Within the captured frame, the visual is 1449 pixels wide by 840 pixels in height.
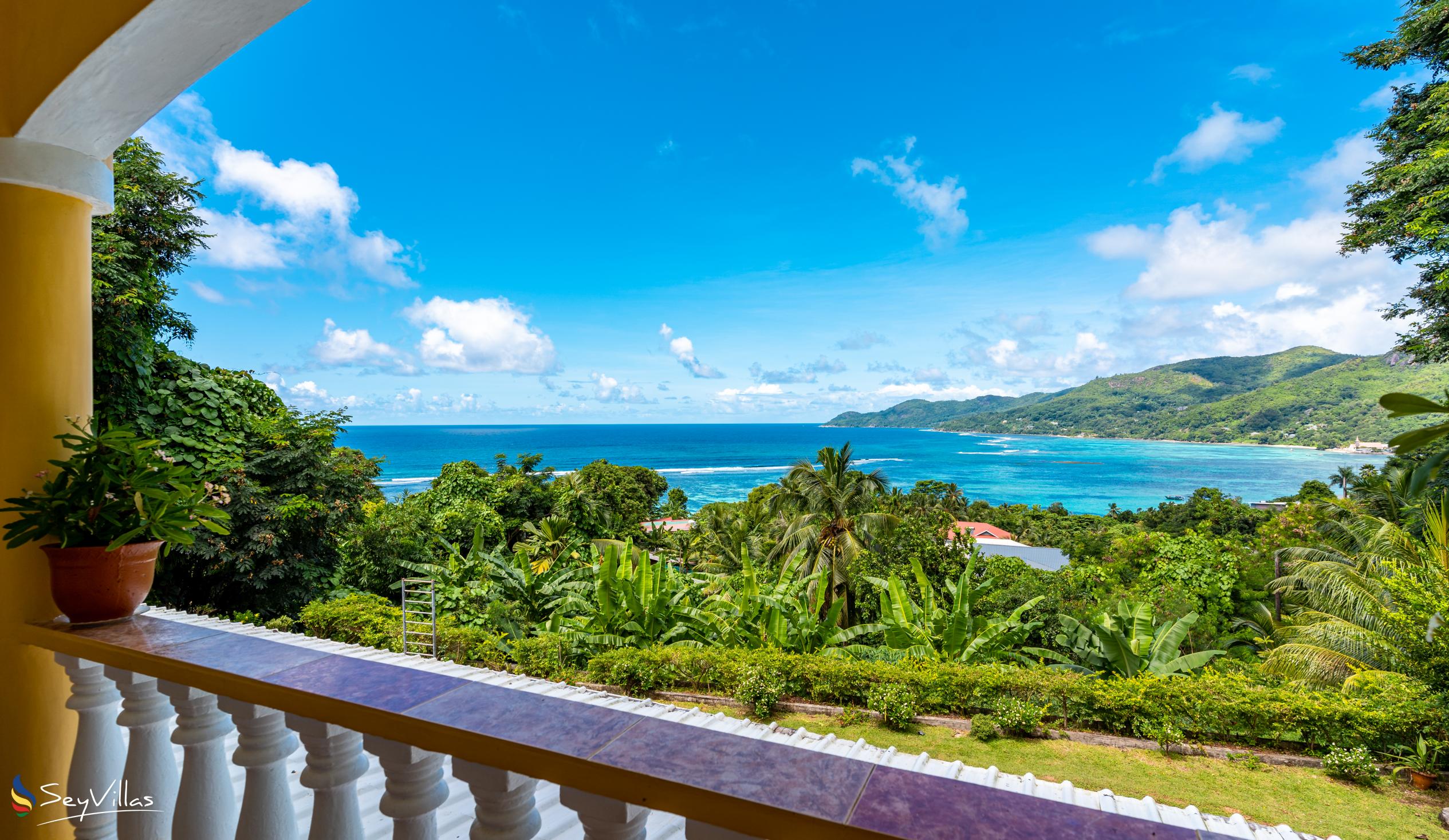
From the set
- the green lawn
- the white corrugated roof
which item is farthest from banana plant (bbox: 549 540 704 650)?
the white corrugated roof

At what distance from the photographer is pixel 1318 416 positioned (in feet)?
86.5

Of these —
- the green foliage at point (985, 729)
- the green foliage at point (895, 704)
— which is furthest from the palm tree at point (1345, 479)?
the green foliage at point (895, 704)

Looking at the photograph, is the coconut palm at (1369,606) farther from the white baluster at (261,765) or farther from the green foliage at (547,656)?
the green foliage at (547,656)

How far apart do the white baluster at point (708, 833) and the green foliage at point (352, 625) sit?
908 cm

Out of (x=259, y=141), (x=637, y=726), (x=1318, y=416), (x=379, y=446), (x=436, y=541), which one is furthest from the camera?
(x=379, y=446)

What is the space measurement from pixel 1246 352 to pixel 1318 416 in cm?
4234

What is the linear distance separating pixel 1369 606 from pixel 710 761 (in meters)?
11.7

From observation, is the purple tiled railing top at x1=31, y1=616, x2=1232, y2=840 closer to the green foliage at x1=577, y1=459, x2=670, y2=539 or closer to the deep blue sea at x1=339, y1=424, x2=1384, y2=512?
the green foliage at x1=577, y1=459, x2=670, y2=539

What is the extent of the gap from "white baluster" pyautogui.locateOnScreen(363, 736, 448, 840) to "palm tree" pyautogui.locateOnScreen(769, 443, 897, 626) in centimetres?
1299

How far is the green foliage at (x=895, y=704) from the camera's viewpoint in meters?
7.37

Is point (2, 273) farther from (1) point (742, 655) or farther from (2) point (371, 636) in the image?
(2) point (371, 636)

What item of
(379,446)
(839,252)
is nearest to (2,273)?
(839,252)

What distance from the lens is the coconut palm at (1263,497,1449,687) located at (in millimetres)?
6492

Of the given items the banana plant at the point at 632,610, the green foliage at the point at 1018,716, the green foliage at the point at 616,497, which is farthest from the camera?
the green foliage at the point at 616,497
